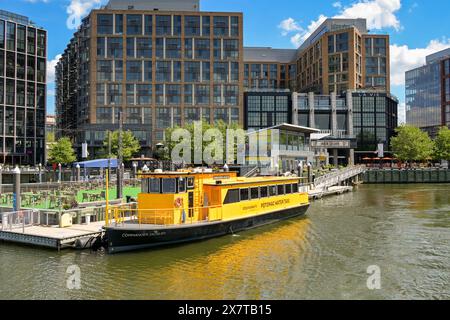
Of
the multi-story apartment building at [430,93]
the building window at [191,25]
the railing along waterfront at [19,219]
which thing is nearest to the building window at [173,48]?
the building window at [191,25]

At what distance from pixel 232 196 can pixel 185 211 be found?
12.6 feet

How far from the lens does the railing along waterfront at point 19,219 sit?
24516mm

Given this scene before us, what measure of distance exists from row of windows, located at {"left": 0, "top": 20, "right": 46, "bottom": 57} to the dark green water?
77773 millimetres

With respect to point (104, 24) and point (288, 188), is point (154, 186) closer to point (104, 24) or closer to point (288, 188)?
point (288, 188)

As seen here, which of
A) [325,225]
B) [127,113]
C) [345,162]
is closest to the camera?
[325,225]

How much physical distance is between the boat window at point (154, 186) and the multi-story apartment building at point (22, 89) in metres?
73.9

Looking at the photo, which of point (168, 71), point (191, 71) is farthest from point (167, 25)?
point (191, 71)

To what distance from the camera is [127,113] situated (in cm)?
9975

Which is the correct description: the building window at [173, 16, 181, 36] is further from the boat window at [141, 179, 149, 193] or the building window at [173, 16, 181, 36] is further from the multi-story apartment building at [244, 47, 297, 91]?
the boat window at [141, 179, 149, 193]

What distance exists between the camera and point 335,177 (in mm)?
64875

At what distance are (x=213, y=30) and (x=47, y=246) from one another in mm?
89016
